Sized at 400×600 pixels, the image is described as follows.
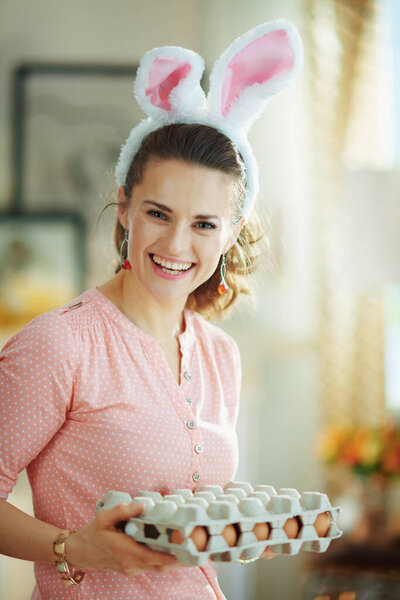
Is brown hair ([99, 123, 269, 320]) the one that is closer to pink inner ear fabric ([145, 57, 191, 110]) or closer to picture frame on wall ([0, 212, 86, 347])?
pink inner ear fabric ([145, 57, 191, 110])

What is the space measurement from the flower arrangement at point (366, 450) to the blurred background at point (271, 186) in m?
0.30

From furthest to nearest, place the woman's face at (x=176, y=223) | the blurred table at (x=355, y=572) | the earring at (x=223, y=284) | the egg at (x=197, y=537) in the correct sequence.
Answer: the blurred table at (x=355, y=572) < the earring at (x=223, y=284) < the woman's face at (x=176, y=223) < the egg at (x=197, y=537)

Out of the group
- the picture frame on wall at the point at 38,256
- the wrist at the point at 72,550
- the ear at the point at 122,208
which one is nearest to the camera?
the wrist at the point at 72,550

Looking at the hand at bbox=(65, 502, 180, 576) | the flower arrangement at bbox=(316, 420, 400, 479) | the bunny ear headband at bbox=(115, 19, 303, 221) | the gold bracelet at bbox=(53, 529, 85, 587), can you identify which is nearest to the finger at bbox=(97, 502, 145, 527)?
the hand at bbox=(65, 502, 180, 576)

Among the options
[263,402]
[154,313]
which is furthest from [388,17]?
[154,313]

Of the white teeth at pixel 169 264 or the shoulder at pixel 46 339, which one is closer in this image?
the shoulder at pixel 46 339

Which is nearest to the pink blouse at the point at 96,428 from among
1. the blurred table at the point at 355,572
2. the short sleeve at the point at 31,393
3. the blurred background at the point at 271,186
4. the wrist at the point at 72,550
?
the short sleeve at the point at 31,393

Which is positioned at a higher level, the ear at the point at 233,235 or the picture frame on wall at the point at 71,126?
the picture frame on wall at the point at 71,126

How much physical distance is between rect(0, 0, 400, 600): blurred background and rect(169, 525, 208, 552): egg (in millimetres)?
2135

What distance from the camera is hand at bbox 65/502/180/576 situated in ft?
3.15

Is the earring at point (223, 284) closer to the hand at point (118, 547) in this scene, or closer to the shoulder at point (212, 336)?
the shoulder at point (212, 336)

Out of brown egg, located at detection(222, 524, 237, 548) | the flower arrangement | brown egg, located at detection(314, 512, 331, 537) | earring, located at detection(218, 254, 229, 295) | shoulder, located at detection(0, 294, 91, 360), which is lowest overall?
the flower arrangement

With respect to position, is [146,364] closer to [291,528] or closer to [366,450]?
[291,528]

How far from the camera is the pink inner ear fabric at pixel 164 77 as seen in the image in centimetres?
127
